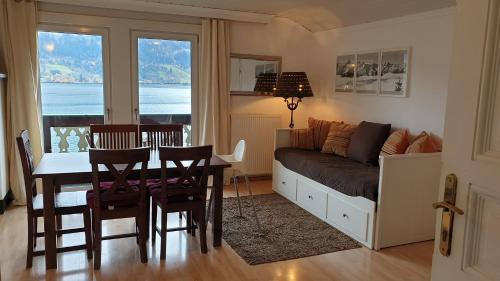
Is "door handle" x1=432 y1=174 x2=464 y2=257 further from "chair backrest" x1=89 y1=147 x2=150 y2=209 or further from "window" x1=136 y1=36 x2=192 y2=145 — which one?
"window" x1=136 y1=36 x2=192 y2=145

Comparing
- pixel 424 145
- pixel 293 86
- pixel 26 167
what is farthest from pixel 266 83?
pixel 26 167

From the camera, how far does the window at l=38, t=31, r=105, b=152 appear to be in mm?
4328

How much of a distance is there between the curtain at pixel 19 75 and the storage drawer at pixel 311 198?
292 centimetres

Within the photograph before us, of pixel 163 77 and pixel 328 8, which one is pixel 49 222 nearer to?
pixel 163 77

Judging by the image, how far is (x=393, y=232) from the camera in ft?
10.9

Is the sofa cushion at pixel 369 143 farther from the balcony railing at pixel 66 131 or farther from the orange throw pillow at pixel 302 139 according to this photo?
the balcony railing at pixel 66 131

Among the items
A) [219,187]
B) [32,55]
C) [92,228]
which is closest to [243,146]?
[219,187]

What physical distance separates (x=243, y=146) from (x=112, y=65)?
1.98m

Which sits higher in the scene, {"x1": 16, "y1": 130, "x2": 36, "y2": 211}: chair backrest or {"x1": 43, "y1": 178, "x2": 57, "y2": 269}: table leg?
{"x1": 16, "y1": 130, "x2": 36, "y2": 211}: chair backrest

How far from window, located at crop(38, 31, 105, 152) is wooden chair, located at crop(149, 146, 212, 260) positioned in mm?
1975

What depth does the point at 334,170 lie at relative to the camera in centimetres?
371

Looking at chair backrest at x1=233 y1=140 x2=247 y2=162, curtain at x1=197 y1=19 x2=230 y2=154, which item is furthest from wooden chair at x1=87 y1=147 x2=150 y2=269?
curtain at x1=197 y1=19 x2=230 y2=154

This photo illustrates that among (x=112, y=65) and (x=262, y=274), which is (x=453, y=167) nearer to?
(x=262, y=274)

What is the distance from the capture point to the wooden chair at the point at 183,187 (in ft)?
9.23
